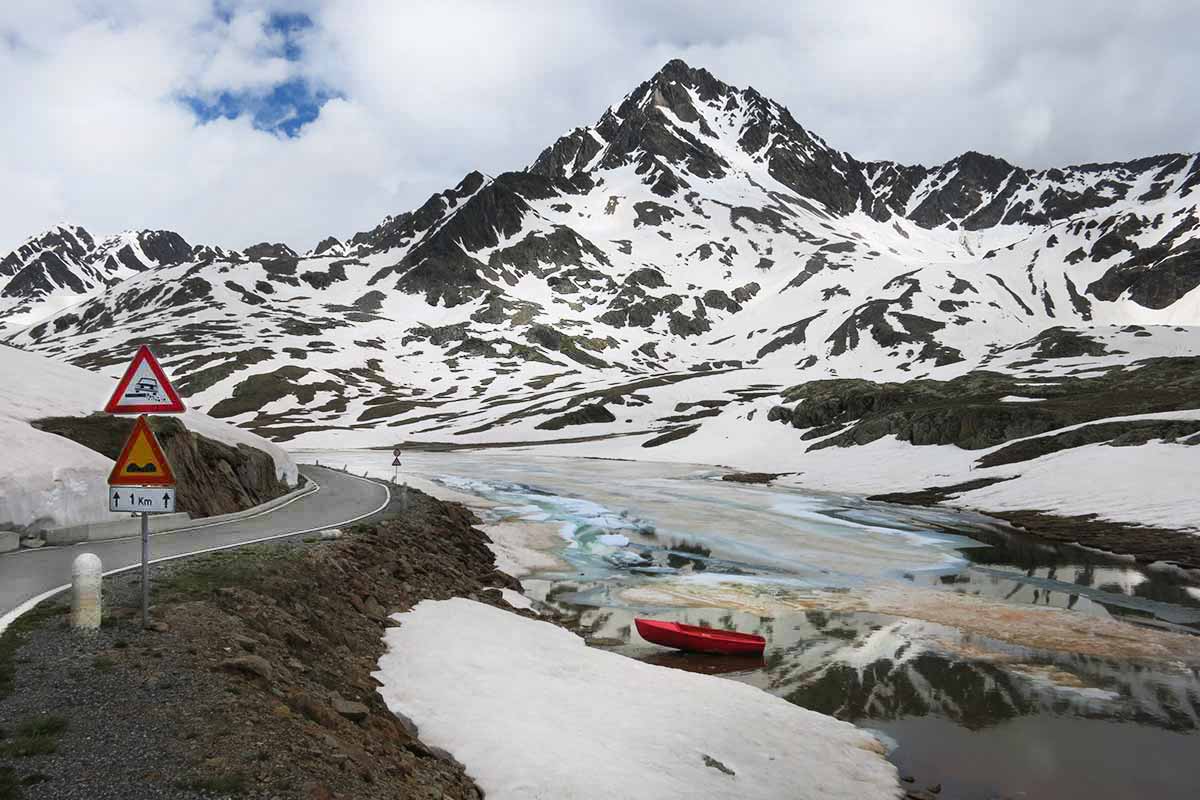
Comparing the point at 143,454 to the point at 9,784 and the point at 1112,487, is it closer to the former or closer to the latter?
the point at 9,784

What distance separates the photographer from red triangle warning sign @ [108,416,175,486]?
9133 millimetres

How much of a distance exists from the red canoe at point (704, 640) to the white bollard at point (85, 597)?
1133cm

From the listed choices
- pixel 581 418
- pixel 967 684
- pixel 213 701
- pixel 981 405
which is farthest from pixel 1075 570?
pixel 581 418

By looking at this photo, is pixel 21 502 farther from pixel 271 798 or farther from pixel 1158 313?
pixel 1158 313

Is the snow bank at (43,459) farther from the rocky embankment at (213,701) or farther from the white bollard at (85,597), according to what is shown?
the white bollard at (85,597)

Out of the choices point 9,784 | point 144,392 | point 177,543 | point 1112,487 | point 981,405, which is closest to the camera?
point 9,784

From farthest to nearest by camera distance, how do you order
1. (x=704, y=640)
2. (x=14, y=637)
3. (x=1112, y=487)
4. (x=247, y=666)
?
1. (x=1112, y=487)
2. (x=704, y=640)
3. (x=14, y=637)
4. (x=247, y=666)

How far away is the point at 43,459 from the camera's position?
18000 mm

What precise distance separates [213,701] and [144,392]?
4.32m

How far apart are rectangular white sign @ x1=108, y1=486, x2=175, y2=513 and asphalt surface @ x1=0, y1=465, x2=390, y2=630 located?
2442 millimetres

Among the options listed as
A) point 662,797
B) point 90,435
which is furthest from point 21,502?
point 662,797

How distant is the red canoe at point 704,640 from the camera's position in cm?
1645

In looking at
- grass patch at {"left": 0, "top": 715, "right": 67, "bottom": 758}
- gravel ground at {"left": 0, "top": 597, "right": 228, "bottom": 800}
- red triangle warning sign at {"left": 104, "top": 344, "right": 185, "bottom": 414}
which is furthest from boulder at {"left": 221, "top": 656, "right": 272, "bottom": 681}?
red triangle warning sign at {"left": 104, "top": 344, "right": 185, "bottom": 414}

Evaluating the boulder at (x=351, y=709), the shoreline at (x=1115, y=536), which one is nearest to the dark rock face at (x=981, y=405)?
the shoreline at (x=1115, y=536)
